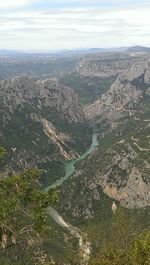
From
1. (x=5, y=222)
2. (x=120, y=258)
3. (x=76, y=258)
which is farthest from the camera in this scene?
(x=76, y=258)

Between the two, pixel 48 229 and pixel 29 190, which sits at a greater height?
pixel 29 190

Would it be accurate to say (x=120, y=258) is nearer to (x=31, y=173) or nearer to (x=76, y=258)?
(x=31, y=173)

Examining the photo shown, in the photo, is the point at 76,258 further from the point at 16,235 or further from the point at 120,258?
the point at 16,235

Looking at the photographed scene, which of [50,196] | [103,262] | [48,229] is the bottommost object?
[103,262]

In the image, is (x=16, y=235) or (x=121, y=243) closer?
(x=16, y=235)

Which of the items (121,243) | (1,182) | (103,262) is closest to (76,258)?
(103,262)

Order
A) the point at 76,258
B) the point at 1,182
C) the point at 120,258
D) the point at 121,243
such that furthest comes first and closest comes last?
1. the point at 121,243
2. the point at 76,258
3. the point at 120,258
4. the point at 1,182

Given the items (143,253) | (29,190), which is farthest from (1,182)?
(143,253)

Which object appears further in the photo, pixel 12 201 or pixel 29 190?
pixel 29 190

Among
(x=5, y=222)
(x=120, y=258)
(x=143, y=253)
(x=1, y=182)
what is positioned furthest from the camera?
(x=120, y=258)
